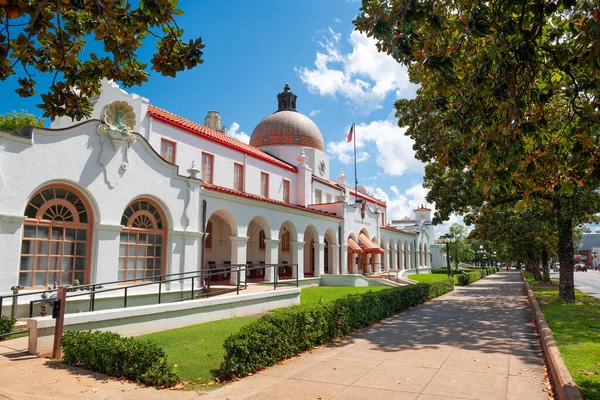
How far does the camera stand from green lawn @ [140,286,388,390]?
6836 millimetres

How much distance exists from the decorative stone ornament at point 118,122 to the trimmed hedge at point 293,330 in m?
8.45

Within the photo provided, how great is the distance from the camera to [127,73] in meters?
6.22

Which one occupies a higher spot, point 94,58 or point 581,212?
point 94,58

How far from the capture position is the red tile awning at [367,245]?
31.1 meters

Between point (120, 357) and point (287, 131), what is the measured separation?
26657 millimetres

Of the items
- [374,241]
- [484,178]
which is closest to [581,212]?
[484,178]

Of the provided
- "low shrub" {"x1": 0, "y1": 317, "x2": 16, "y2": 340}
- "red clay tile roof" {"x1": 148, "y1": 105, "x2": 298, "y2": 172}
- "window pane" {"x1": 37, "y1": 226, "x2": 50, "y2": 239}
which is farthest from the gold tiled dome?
"low shrub" {"x1": 0, "y1": 317, "x2": 16, "y2": 340}

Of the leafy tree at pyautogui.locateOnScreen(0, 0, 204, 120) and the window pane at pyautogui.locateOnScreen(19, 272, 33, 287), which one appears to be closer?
the leafy tree at pyautogui.locateOnScreen(0, 0, 204, 120)

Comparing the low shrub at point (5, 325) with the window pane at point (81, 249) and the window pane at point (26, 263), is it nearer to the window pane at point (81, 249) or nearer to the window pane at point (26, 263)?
the window pane at point (26, 263)

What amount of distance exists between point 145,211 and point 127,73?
932 cm

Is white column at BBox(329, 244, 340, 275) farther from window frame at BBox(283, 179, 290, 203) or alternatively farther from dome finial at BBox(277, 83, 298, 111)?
dome finial at BBox(277, 83, 298, 111)

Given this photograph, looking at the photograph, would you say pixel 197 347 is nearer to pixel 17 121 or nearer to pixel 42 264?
pixel 42 264

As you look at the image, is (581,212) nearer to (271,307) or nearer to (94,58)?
(271,307)

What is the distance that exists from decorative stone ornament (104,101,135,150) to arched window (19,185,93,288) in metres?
2.14
